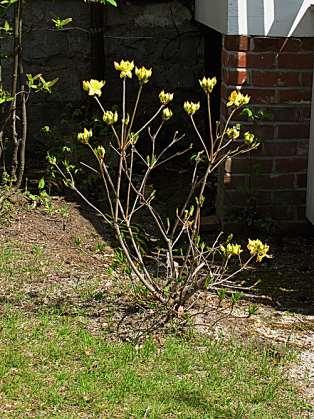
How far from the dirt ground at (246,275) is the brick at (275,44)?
118 centimetres

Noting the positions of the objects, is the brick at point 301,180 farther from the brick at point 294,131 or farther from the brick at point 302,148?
the brick at point 294,131

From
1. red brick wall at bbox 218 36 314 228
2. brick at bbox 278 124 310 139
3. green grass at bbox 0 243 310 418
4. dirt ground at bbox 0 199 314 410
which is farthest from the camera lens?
brick at bbox 278 124 310 139

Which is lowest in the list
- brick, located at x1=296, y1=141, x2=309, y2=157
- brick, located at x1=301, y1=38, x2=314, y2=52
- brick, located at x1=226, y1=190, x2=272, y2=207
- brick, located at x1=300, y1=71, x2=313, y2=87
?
brick, located at x1=226, y1=190, x2=272, y2=207

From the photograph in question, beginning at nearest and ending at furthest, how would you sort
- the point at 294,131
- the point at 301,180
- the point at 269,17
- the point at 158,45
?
the point at 269,17 → the point at 294,131 → the point at 301,180 → the point at 158,45

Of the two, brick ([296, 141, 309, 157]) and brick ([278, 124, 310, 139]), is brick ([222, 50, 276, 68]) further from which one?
brick ([296, 141, 309, 157])

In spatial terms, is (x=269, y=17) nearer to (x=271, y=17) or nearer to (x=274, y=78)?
(x=271, y=17)

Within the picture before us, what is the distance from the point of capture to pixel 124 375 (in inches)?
142

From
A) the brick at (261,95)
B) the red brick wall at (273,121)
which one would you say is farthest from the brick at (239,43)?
the brick at (261,95)

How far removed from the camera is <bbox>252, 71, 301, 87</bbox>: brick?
5.32 meters

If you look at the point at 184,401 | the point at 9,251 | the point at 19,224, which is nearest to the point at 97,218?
the point at 19,224

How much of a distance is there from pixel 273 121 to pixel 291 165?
312 millimetres

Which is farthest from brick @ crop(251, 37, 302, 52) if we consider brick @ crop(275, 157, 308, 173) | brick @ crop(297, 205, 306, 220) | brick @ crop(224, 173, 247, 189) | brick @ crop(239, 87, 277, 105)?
brick @ crop(297, 205, 306, 220)

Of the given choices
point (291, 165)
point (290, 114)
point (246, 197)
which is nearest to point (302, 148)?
point (291, 165)

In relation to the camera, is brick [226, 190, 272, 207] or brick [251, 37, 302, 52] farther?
brick [226, 190, 272, 207]
